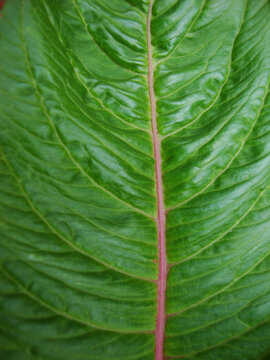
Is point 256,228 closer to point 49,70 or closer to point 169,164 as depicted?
point 169,164

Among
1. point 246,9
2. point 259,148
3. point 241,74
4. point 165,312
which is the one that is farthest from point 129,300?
point 246,9

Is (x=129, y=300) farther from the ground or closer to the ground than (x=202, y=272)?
closer to the ground

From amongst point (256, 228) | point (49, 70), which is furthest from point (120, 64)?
point (256, 228)

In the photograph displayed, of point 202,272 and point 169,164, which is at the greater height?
point 169,164

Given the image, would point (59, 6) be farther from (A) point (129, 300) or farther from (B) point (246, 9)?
(A) point (129, 300)

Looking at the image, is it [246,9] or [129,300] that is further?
[246,9]

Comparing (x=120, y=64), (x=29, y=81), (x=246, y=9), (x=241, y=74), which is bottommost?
(x=29, y=81)
